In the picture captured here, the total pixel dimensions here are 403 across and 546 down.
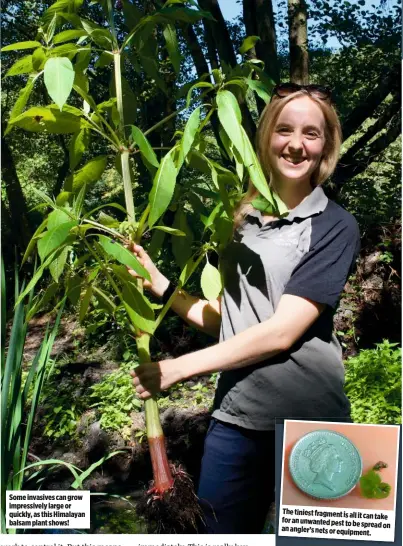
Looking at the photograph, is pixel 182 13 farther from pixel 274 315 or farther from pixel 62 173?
pixel 62 173

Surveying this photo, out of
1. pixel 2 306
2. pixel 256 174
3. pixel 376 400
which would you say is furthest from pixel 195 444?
pixel 256 174

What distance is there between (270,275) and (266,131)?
0.34 meters

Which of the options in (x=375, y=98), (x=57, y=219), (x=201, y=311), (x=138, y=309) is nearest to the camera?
(x=57, y=219)

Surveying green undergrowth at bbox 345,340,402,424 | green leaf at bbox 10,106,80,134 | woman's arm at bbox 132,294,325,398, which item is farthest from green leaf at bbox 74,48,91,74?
green undergrowth at bbox 345,340,402,424

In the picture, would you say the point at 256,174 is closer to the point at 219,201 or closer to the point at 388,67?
the point at 219,201

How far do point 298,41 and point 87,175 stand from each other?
3.65 ft

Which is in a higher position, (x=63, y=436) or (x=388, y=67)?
(x=388, y=67)

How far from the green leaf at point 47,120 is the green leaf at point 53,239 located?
30cm

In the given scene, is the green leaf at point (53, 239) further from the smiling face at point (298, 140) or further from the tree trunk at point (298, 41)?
the tree trunk at point (298, 41)

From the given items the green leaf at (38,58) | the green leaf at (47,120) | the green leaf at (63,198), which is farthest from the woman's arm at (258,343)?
the green leaf at (38,58)

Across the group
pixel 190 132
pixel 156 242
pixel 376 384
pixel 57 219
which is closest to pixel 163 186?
pixel 190 132

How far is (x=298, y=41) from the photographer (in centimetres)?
214

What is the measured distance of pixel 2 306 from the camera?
154 centimetres

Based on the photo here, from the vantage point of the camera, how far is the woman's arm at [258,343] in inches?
49.4
